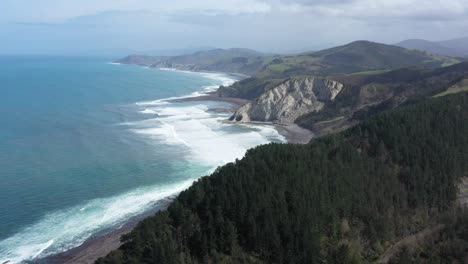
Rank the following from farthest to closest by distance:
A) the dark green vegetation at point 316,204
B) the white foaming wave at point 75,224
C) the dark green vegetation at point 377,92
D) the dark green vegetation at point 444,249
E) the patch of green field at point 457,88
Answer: the dark green vegetation at point 377,92
the patch of green field at point 457,88
the white foaming wave at point 75,224
the dark green vegetation at point 316,204
the dark green vegetation at point 444,249

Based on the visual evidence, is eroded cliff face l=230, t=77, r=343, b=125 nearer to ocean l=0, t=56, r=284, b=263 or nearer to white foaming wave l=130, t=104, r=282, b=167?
white foaming wave l=130, t=104, r=282, b=167

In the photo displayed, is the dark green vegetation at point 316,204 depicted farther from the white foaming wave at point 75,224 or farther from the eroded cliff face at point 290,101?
the eroded cliff face at point 290,101

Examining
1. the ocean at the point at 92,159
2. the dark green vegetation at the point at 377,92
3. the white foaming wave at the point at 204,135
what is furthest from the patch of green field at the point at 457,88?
the white foaming wave at the point at 204,135

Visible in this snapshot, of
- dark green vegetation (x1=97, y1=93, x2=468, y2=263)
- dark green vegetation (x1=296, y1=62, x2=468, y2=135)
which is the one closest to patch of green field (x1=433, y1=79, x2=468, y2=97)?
dark green vegetation (x1=296, y1=62, x2=468, y2=135)

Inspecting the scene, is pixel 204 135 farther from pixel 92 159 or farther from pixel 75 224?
pixel 75 224

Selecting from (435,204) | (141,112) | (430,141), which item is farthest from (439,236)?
(141,112)
